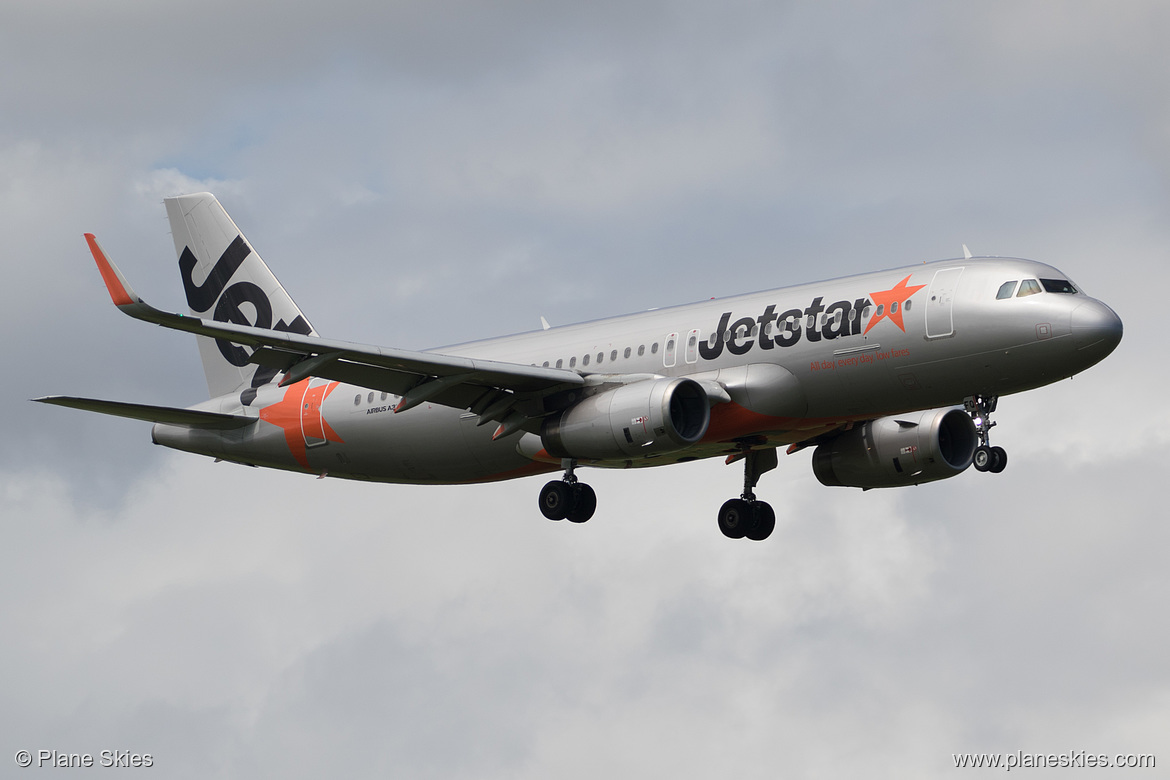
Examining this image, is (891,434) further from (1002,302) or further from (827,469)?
(1002,302)

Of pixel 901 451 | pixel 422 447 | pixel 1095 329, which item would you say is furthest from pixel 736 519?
pixel 1095 329

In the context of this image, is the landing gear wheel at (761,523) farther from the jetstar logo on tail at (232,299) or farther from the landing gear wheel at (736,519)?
the jetstar logo on tail at (232,299)

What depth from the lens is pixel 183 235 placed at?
162 ft

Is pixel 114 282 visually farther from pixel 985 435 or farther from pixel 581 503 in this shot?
pixel 985 435

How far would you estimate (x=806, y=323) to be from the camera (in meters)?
36.0

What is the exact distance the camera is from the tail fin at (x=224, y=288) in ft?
155

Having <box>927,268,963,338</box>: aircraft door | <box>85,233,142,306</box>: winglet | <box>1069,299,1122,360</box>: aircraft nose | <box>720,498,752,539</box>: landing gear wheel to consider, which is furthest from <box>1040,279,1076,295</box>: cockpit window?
<box>85,233,142,306</box>: winglet

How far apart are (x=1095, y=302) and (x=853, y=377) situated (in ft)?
17.8

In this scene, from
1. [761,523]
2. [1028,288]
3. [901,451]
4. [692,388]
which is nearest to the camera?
[1028,288]

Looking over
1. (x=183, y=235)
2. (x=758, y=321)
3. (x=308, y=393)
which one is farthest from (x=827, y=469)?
(x=183, y=235)

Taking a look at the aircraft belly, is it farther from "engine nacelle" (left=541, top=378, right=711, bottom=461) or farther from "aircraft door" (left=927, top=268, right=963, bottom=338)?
"aircraft door" (left=927, top=268, right=963, bottom=338)

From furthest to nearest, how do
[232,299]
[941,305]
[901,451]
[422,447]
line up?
1. [232,299]
2. [422,447]
3. [901,451]
4. [941,305]

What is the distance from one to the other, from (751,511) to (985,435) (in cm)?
951

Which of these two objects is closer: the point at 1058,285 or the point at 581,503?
the point at 1058,285
